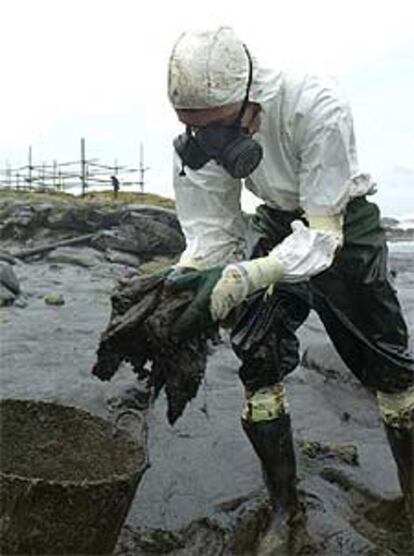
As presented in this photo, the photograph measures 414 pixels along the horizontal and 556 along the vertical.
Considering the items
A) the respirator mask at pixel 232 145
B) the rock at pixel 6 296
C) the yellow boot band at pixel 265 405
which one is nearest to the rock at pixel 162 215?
the rock at pixel 6 296

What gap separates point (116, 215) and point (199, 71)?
18.5 m

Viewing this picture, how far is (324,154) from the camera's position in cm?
334

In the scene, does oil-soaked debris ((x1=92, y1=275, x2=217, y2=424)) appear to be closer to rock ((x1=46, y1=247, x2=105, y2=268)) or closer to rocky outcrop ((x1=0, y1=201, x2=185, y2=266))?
rock ((x1=46, y1=247, x2=105, y2=268))

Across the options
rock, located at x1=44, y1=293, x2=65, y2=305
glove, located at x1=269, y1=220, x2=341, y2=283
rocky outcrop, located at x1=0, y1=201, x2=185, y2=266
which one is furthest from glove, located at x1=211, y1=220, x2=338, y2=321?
rocky outcrop, located at x1=0, y1=201, x2=185, y2=266

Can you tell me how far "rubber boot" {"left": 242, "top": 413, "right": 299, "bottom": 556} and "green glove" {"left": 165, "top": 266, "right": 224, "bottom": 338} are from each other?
60cm

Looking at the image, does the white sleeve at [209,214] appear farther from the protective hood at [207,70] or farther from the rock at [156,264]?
the rock at [156,264]

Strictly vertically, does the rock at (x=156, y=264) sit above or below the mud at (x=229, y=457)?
below

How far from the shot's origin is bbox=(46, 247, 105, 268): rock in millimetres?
15766

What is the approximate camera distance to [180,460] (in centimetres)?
464

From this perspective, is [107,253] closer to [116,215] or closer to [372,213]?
[116,215]

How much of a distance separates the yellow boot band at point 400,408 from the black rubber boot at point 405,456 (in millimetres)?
27

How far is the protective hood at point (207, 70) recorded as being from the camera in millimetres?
3223

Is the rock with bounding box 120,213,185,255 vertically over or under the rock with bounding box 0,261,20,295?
under

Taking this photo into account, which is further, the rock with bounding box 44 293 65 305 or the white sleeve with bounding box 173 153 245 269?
the rock with bounding box 44 293 65 305
